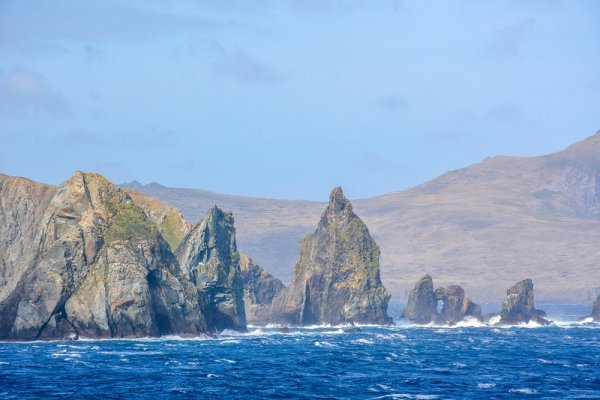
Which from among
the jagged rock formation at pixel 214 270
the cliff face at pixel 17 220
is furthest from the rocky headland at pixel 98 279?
the jagged rock formation at pixel 214 270

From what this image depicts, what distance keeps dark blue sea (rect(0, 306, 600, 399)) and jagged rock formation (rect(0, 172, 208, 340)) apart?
134 inches

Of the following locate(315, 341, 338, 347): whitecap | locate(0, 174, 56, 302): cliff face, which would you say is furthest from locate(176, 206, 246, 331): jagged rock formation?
locate(0, 174, 56, 302): cliff face

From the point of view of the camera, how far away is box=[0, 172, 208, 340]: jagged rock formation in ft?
481

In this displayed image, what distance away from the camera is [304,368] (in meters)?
121

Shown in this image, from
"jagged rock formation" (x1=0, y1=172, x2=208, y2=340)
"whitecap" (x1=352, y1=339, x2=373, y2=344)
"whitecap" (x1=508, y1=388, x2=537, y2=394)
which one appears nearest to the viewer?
"whitecap" (x1=508, y1=388, x2=537, y2=394)

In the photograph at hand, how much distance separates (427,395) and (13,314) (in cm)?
6892

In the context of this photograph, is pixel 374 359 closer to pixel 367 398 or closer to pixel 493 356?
pixel 493 356

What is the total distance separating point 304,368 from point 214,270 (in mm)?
56578

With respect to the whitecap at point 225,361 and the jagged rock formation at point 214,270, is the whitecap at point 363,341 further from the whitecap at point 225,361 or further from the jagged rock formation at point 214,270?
the whitecap at point 225,361

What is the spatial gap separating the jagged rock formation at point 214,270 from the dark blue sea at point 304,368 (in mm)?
8420

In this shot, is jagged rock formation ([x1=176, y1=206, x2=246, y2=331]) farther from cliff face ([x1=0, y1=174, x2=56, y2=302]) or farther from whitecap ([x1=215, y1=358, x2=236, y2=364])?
whitecap ([x1=215, y1=358, x2=236, y2=364])

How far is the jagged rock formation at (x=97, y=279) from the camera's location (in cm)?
14650

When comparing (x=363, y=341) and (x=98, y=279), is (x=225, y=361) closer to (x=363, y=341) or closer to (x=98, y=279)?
(x=98, y=279)

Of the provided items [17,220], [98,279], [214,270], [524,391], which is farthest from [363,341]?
[524,391]
